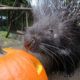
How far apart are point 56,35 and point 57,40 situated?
0.11 ft

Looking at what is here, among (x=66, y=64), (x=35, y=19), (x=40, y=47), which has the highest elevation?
(x=35, y=19)

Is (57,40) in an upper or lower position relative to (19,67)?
upper

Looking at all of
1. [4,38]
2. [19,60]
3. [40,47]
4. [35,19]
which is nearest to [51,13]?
[35,19]

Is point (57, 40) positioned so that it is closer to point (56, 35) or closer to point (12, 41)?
point (56, 35)

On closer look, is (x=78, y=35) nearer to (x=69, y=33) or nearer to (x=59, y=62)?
(x=69, y=33)

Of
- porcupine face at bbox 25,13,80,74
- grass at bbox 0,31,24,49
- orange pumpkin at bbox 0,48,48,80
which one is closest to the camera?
orange pumpkin at bbox 0,48,48,80

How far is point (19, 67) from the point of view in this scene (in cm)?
120

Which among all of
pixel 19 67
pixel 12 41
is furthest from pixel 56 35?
pixel 12 41

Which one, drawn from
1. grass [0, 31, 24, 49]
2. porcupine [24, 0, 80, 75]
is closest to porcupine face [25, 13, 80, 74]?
porcupine [24, 0, 80, 75]

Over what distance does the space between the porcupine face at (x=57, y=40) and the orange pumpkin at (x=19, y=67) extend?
2.4 inches

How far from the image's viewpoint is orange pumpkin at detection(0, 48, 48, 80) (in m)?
1.16

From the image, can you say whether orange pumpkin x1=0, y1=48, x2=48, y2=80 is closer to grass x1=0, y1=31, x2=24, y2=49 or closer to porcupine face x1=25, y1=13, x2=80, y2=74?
porcupine face x1=25, y1=13, x2=80, y2=74

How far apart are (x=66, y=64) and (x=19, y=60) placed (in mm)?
301

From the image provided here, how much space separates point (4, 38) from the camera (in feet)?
6.44
